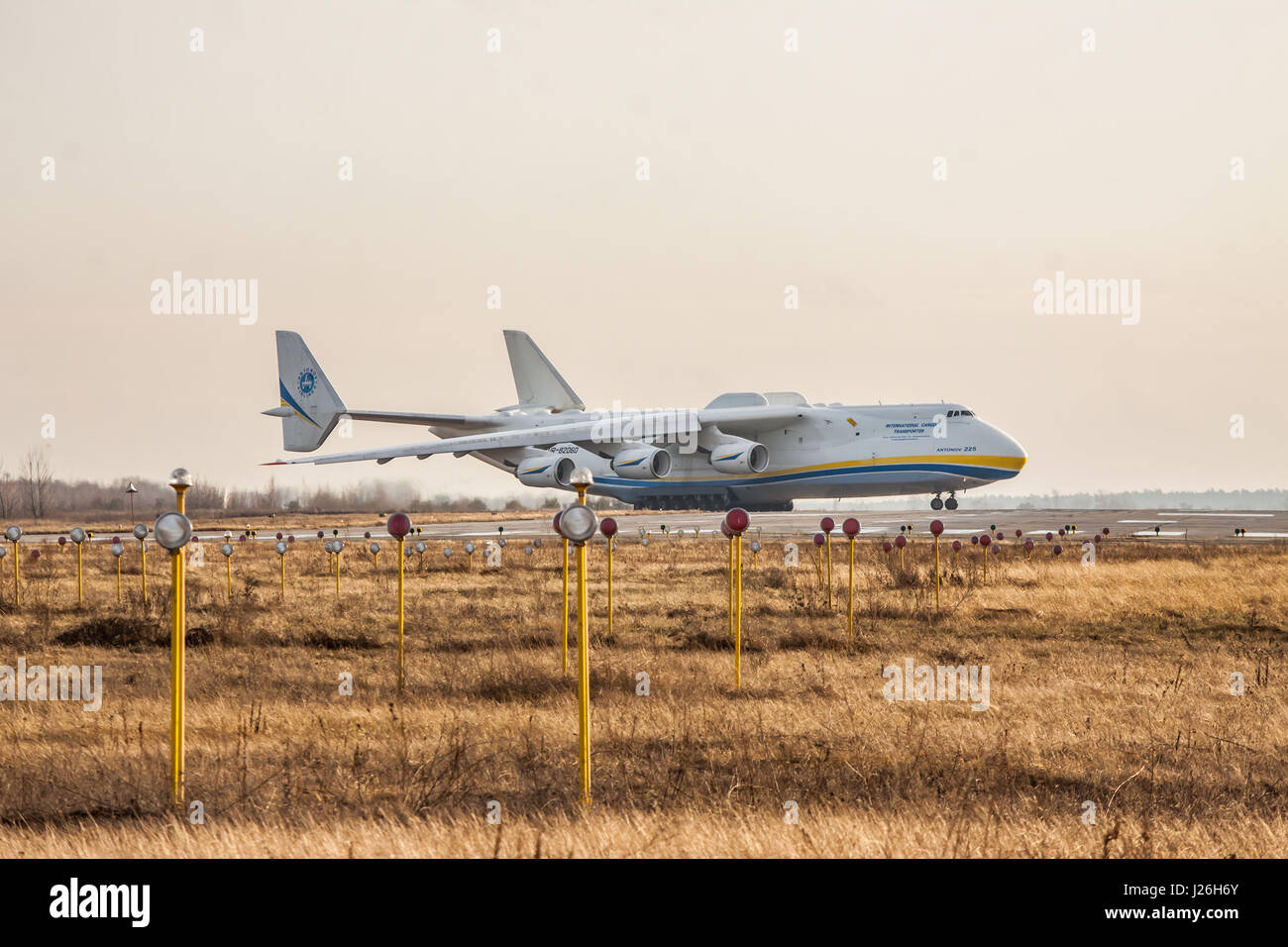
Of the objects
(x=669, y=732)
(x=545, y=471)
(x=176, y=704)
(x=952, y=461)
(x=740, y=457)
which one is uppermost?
(x=740, y=457)

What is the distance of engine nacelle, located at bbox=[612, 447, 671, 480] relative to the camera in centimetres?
4672

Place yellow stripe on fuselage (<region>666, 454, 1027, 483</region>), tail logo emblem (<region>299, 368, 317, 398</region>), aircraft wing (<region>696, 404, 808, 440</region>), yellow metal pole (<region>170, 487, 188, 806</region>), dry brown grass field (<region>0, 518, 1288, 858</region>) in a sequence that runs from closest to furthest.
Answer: dry brown grass field (<region>0, 518, 1288, 858</region>), yellow metal pole (<region>170, 487, 188, 806</region>), yellow stripe on fuselage (<region>666, 454, 1027, 483</region>), aircraft wing (<region>696, 404, 808, 440</region>), tail logo emblem (<region>299, 368, 317, 398</region>)

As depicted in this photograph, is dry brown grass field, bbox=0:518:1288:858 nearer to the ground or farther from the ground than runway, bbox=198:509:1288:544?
farther from the ground

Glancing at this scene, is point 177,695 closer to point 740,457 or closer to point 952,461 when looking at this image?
point 740,457

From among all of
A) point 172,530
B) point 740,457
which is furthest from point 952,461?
point 172,530

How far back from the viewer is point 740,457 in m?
46.2

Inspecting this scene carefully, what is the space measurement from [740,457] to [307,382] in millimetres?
18373

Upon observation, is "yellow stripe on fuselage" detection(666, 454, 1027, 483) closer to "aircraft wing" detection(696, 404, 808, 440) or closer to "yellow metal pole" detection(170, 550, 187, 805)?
"aircraft wing" detection(696, 404, 808, 440)

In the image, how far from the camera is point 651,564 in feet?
97.0

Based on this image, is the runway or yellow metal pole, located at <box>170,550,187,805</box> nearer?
yellow metal pole, located at <box>170,550,187,805</box>

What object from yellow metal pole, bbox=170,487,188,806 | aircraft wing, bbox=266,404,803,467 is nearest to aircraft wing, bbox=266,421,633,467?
aircraft wing, bbox=266,404,803,467

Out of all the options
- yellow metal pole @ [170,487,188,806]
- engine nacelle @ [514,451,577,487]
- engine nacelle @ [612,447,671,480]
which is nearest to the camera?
yellow metal pole @ [170,487,188,806]

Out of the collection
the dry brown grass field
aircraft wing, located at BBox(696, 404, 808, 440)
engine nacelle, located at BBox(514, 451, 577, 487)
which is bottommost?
the dry brown grass field

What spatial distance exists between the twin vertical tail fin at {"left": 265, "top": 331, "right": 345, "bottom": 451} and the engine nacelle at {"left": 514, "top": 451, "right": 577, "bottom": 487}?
820 centimetres
